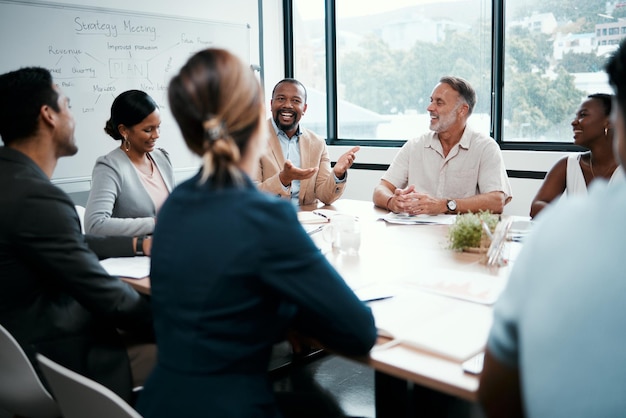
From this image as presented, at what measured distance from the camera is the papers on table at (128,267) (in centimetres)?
188

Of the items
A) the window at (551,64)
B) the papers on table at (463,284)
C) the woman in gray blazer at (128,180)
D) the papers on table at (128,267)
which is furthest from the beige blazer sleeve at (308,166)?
the window at (551,64)

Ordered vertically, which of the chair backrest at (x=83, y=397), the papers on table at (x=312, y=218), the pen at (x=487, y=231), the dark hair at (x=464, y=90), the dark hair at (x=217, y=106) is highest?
the dark hair at (x=464, y=90)

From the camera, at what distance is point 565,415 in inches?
29.5

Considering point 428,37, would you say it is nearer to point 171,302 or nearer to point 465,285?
point 465,285

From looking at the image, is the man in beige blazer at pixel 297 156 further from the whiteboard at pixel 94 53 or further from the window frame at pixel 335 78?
the window frame at pixel 335 78

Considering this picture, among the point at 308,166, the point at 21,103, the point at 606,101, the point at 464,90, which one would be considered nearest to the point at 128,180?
the point at 21,103

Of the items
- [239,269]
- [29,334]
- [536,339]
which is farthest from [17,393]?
[536,339]

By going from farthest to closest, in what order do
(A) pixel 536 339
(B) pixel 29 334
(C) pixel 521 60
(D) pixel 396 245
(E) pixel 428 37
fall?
(E) pixel 428 37 → (C) pixel 521 60 → (D) pixel 396 245 → (B) pixel 29 334 → (A) pixel 536 339

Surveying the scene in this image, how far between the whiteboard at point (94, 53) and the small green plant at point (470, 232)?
7.35 feet

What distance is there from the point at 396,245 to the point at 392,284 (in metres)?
0.54

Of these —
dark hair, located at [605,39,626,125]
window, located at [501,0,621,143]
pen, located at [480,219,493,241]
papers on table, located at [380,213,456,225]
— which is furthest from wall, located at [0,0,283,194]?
dark hair, located at [605,39,626,125]

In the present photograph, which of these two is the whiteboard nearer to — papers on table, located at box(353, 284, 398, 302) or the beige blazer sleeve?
the beige blazer sleeve

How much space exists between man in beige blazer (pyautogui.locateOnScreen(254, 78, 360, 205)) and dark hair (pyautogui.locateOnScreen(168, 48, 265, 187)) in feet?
6.33

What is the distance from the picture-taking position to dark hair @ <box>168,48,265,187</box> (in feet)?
3.76
